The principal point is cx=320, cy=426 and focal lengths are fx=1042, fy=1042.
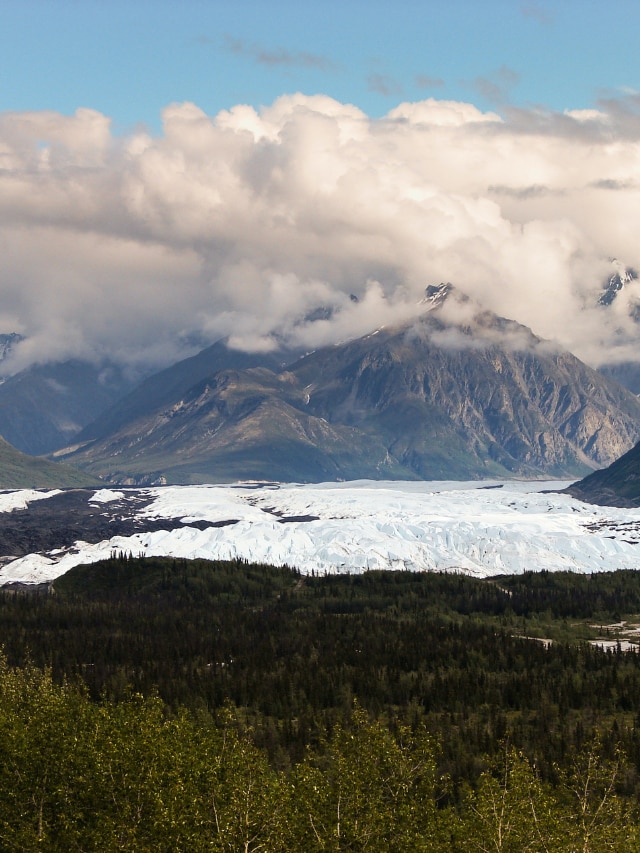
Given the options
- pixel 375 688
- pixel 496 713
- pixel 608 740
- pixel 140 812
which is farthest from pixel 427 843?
pixel 375 688

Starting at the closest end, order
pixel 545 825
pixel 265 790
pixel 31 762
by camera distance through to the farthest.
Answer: pixel 545 825 < pixel 265 790 < pixel 31 762

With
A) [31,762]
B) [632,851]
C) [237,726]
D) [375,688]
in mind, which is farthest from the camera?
[375,688]

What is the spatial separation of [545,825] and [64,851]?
43147 millimetres

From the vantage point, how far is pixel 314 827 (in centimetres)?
9062

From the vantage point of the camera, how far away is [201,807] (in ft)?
318

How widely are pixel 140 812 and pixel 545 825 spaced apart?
3702 cm

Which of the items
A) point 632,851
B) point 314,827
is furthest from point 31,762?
point 632,851

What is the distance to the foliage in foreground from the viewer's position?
8856cm

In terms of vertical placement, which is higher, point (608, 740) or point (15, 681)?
point (15, 681)

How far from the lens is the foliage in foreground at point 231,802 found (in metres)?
88.6

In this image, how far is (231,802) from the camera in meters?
93.9

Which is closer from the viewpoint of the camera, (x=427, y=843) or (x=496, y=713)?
(x=427, y=843)

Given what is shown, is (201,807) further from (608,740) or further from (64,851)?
(608,740)

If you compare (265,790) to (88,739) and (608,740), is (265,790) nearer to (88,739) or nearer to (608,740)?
(88,739)
